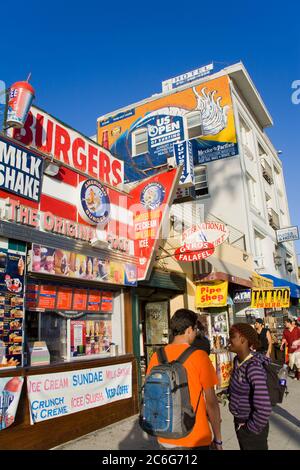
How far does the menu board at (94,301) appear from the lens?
7816 mm

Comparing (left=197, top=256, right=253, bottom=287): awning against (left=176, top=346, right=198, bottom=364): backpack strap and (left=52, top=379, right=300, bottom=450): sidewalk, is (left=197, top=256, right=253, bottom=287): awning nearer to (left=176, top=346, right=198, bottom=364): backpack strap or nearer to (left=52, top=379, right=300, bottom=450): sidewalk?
(left=52, top=379, right=300, bottom=450): sidewalk

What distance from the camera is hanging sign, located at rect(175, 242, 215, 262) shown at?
30.9ft

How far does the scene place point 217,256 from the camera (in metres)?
13.8

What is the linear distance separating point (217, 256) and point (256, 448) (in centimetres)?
1055

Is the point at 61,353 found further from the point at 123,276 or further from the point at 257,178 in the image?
the point at 257,178

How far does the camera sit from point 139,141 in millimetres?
22766

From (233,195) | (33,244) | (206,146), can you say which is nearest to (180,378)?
(33,244)

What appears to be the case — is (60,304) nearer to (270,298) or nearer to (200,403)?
(200,403)

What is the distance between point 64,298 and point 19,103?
3563 mm

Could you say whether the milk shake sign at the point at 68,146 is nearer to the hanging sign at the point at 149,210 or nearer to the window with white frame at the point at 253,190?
the hanging sign at the point at 149,210

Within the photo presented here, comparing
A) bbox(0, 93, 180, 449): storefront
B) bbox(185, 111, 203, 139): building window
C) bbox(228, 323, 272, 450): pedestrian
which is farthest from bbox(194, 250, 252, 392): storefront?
bbox(185, 111, 203, 139): building window

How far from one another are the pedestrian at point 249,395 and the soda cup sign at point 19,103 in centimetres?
501

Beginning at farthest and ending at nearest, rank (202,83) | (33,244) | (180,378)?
(202,83) < (33,244) < (180,378)

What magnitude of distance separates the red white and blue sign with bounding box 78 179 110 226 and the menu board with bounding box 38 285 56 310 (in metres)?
1.66
